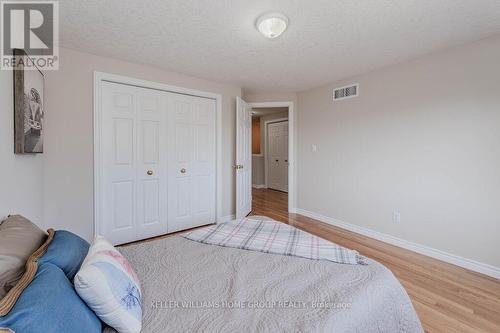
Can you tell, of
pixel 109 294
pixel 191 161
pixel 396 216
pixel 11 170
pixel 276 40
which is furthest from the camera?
pixel 191 161

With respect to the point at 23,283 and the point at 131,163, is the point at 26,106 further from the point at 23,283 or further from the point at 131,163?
the point at 23,283

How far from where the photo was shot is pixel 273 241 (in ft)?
5.38

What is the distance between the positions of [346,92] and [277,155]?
3465 millimetres

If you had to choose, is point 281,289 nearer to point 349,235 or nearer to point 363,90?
point 349,235

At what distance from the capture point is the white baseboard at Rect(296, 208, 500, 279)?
2249 millimetres

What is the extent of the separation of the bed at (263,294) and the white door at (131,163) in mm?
1567

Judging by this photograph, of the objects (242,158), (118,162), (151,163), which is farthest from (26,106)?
(242,158)

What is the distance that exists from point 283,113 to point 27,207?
5.40m

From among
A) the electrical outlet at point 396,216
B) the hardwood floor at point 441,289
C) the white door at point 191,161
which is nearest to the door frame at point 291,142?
the white door at point 191,161

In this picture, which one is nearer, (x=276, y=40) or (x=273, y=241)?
(x=273, y=241)

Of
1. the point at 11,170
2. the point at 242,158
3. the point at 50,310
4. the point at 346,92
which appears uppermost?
the point at 346,92

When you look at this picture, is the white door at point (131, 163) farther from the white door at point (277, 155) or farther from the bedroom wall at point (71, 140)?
the white door at point (277, 155)

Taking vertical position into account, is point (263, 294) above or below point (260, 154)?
below

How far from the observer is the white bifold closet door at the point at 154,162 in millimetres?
2775
